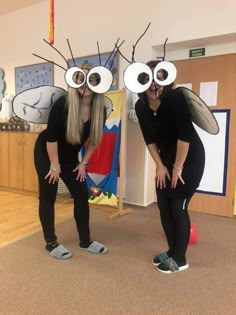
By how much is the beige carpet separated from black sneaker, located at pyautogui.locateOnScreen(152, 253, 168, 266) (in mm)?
47

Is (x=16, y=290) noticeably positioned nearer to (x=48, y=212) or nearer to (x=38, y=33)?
(x=48, y=212)

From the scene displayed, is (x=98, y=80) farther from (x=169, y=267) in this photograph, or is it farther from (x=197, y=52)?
(x=197, y=52)

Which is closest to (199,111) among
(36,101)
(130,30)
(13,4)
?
(36,101)

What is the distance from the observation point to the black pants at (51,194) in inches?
71.7

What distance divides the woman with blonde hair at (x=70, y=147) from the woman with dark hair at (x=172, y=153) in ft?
1.06

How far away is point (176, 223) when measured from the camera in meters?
1.65

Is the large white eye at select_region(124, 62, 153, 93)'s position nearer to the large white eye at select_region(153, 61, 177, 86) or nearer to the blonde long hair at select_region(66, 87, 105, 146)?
the large white eye at select_region(153, 61, 177, 86)

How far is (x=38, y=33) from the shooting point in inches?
142

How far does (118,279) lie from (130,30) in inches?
93.9

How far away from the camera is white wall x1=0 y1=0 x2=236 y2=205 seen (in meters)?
2.61

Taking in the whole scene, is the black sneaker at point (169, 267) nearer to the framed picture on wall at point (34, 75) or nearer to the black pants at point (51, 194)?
the black pants at point (51, 194)

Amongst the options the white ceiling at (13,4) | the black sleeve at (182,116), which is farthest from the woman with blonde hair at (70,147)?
the white ceiling at (13,4)

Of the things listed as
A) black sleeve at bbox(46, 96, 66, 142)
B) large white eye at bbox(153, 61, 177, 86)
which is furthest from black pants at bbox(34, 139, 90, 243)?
large white eye at bbox(153, 61, 177, 86)

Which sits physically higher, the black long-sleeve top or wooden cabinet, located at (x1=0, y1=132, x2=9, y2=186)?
the black long-sleeve top
